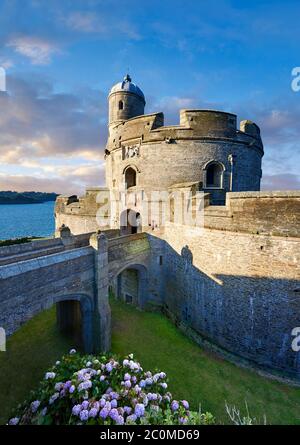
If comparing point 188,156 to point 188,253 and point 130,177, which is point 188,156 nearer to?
point 130,177

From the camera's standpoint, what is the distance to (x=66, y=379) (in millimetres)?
5543

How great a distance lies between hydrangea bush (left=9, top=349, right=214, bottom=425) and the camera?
14.5 feet

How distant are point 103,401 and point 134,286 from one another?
513 inches

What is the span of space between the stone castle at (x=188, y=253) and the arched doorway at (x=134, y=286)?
0.08m

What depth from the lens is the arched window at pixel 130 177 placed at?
60.5 feet

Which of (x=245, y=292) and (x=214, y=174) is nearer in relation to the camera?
(x=245, y=292)

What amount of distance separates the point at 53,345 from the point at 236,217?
10.2 m

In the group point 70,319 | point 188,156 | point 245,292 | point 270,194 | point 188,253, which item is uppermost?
point 188,156

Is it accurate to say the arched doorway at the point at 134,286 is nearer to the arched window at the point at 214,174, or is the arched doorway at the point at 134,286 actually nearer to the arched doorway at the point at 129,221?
the arched doorway at the point at 129,221

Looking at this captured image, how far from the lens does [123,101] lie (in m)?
22.7

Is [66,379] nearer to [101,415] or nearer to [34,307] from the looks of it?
[101,415]

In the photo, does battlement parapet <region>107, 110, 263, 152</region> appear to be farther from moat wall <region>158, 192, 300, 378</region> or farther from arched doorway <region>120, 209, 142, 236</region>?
moat wall <region>158, 192, 300, 378</region>

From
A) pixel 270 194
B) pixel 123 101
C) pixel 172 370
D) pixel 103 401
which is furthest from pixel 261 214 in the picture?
pixel 123 101

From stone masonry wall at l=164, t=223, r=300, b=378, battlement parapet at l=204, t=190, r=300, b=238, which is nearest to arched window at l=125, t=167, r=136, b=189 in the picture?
stone masonry wall at l=164, t=223, r=300, b=378
